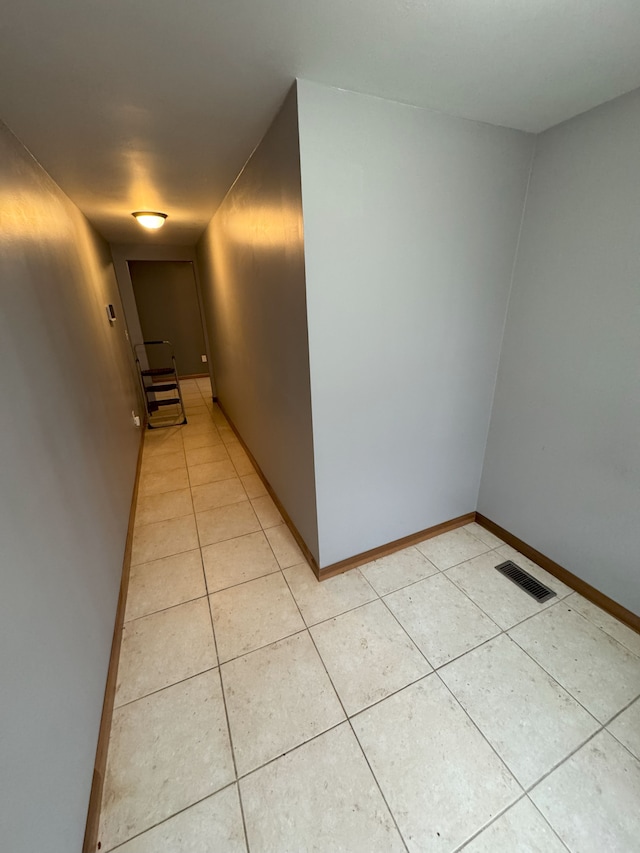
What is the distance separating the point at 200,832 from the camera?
0.96m

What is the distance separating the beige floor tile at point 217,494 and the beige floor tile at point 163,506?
6 cm

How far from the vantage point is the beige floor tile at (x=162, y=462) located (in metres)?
3.13

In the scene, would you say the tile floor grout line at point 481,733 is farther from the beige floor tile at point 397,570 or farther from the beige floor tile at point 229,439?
the beige floor tile at point 229,439

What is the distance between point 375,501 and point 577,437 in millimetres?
1045

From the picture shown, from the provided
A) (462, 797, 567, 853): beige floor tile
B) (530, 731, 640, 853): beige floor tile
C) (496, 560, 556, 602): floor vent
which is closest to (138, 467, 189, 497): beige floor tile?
(496, 560, 556, 602): floor vent

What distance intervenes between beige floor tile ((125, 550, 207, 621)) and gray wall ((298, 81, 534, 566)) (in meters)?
0.77

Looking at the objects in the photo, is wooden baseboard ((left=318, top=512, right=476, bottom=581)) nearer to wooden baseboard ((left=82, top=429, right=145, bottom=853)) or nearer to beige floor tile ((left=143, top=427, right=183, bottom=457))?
wooden baseboard ((left=82, top=429, right=145, bottom=853))

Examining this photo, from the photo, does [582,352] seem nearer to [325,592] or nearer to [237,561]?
[325,592]

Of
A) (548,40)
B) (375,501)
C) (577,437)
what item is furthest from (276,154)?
(577,437)

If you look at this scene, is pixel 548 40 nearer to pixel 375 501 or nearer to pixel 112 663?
pixel 375 501

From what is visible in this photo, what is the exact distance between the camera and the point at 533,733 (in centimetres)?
116

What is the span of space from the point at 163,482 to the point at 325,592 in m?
1.89

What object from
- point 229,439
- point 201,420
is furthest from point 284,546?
point 201,420

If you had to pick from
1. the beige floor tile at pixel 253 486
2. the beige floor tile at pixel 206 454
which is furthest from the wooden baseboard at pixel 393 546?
the beige floor tile at pixel 206 454
